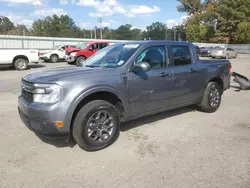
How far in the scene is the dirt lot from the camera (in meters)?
3.05

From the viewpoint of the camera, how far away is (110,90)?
389cm

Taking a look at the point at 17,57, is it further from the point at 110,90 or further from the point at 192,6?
the point at 192,6

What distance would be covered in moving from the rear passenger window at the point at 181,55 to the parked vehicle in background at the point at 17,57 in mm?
12698

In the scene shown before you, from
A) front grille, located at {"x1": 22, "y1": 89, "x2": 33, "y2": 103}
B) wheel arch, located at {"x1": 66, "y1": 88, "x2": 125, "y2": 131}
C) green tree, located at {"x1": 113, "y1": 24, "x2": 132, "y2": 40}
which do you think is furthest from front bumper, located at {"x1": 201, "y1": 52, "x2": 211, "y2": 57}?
green tree, located at {"x1": 113, "y1": 24, "x2": 132, "y2": 40}

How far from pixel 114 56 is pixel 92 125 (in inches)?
58.9

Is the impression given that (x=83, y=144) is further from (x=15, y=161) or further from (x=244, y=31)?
(x=244, y=31)

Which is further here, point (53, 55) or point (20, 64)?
point (53, 55)

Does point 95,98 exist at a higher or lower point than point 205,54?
lower

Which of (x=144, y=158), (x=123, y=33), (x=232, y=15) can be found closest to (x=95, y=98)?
(x=144, y=158)

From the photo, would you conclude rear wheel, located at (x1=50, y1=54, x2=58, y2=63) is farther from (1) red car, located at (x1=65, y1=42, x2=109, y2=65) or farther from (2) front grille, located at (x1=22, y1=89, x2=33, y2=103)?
(2) front grille, located at (x1=22, y1=89, x2=33, y2=103)

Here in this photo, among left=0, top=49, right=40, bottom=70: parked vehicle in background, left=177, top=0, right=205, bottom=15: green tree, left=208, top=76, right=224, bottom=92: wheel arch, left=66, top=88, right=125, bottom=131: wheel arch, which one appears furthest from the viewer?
left=177, top=0, right=205, bottom=15: green tree

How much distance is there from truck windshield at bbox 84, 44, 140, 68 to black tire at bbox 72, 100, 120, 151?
83 centimetres

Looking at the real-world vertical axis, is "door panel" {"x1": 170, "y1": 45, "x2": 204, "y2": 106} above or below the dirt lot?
above

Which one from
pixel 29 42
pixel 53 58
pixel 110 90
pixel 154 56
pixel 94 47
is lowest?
pixel 110 90
